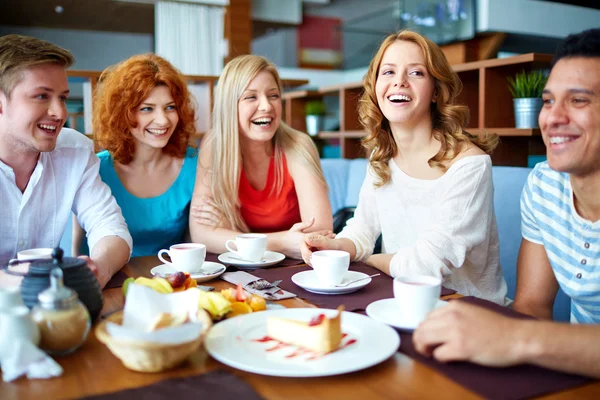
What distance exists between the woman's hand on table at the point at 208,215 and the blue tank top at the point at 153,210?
0.15 meters

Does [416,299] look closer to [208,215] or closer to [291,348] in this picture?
[291,348]

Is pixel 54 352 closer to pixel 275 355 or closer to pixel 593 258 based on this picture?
pixel 275 355

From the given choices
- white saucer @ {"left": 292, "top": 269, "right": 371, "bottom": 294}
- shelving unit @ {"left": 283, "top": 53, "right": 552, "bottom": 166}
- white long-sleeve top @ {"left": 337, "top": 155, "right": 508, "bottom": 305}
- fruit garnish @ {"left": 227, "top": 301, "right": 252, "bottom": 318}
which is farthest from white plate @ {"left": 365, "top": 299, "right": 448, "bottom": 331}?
shelving unit @ {"left": 283, "top": 53, "right": 552, "bottom": 166}

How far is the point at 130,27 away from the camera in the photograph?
1032cm

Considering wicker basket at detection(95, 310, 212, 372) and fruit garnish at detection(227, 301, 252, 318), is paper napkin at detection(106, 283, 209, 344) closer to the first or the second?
wicker basket at detection(95, 310, 212, 372)

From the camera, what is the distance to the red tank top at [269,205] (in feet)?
7.06

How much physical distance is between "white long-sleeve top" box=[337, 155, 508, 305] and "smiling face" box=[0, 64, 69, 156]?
93 cm

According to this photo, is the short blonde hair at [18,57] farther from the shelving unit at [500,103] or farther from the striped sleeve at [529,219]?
the shelving unit at [500,103]

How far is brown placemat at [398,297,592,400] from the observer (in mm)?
711

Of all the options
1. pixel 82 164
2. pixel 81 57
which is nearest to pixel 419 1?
pixel 82 164

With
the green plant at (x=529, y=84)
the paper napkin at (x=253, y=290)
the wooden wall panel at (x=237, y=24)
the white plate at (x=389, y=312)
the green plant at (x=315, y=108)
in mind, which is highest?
the wooden wall panel at (x=237, y=24)

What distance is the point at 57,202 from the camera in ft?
5.64

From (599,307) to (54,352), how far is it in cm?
118

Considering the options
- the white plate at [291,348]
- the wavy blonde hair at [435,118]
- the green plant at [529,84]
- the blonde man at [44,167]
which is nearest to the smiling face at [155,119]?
the blonde man at [44,167]
